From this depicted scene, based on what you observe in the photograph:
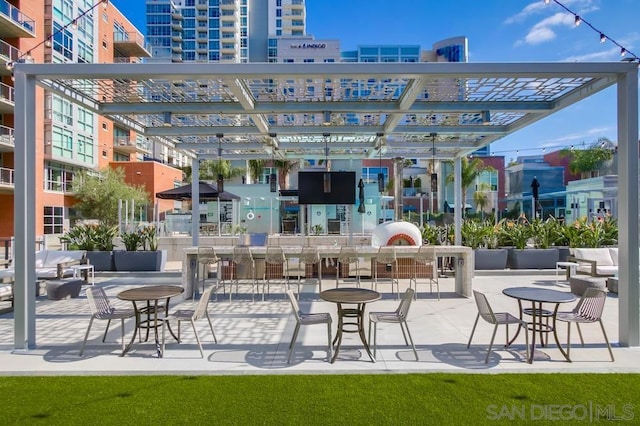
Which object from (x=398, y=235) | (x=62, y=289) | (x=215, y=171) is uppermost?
(x=215, y=171)

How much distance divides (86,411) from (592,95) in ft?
24.1

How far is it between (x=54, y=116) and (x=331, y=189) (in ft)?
84.1

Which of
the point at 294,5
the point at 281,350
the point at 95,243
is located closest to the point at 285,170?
the point at 95,243

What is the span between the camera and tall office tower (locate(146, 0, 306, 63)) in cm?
7644

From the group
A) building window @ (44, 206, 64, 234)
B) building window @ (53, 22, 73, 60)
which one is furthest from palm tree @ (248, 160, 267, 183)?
building window @ (53, 22, 73, 60)

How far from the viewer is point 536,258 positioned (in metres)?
11.9

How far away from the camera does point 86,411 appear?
3555mm

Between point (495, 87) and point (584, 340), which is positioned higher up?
point (495, 87)

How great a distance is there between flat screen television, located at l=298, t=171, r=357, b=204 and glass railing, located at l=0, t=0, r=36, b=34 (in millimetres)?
23232

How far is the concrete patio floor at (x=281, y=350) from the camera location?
178 inches

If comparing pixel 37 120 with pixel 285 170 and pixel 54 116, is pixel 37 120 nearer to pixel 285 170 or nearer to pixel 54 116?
pixel 54 116

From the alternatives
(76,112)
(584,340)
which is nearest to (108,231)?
(584,340)

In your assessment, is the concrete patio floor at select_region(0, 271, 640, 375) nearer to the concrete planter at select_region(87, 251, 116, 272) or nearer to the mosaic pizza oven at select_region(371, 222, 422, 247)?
the mosaic pizza oven at select_region(371, 222, 422, 247)

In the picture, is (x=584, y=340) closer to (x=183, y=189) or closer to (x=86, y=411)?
(x=86, y=411)
